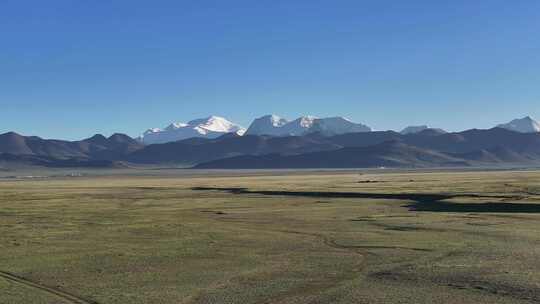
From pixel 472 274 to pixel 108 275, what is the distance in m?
12.8

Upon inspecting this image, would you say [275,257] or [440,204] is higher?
[440,204]

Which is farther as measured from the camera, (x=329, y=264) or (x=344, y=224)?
(x=344, y=224)

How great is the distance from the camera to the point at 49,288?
71.3 ft

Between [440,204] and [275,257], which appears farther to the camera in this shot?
[440,204]

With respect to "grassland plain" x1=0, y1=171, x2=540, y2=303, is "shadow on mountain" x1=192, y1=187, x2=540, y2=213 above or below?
above

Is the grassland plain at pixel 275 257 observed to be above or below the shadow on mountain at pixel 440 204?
below

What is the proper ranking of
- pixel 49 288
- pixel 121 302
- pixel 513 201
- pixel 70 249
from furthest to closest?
pixel 513 201 → pixel 70 249 → pixel 49 288 → pixel 121 302

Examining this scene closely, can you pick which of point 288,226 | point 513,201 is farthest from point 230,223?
point 513,201

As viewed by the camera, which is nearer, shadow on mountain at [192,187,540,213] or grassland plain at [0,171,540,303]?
grassland plain at [0,171,540,303]

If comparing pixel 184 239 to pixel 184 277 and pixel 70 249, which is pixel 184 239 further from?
pixel 184 277

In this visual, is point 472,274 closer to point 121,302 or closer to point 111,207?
point 121,302

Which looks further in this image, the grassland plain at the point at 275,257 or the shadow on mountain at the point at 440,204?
the shadow on mountain at the point at 440,204

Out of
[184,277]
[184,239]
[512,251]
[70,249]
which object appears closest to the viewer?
[184,277]

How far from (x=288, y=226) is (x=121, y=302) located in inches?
878
